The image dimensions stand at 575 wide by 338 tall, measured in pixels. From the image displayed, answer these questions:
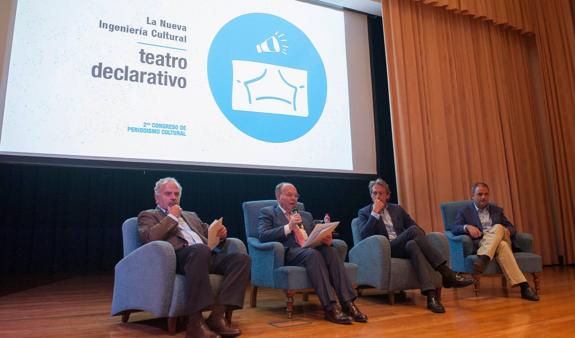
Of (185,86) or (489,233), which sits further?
(185,86)

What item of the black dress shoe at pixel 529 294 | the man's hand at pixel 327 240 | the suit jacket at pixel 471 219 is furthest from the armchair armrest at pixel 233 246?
the black dress shoe at pixel 529 294

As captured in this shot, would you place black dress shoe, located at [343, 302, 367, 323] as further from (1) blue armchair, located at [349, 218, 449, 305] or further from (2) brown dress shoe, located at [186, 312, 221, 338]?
(2) brown dress shoe, located at [186, 312, 221, 338]

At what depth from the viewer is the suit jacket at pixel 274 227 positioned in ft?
9.78

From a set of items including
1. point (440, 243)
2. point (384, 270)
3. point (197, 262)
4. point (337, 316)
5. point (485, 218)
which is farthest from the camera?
point (485, 218)

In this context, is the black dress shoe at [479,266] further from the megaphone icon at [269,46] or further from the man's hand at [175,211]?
the megaphone icon at [269,46]

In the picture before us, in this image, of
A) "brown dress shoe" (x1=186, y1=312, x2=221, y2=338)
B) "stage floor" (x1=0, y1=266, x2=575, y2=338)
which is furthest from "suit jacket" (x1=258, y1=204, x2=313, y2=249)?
"brown dress shoe" (x1=186, y1=312, x2=221, y2=338)

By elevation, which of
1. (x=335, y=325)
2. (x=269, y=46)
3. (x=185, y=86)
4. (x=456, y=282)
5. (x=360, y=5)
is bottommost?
(x=335, y=325)

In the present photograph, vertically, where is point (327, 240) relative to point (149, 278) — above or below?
above

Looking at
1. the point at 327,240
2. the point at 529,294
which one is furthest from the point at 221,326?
the point at 529,294

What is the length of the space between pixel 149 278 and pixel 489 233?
2685 millimetres

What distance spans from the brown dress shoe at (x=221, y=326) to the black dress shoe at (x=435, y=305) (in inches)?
52.9

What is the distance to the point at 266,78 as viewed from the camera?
4312 mm

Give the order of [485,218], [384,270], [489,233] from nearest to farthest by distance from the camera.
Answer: [384,270]
[489,233]
[485,218]

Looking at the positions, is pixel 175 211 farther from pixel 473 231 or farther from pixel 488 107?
pixel 488 107
